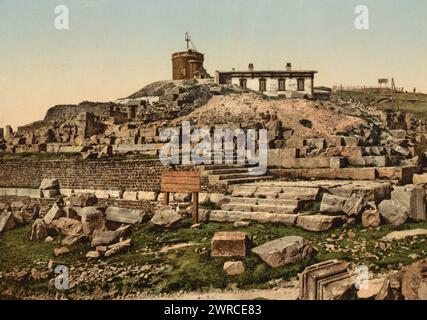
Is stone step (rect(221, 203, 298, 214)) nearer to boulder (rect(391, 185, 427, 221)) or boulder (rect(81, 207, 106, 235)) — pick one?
boulder (rect(391, 185, 427, 221))

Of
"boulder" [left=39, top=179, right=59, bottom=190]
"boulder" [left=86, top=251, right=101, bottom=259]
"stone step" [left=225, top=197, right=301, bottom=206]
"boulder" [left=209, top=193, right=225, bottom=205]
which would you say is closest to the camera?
"boulder" [left=86, top=251, right=101, bottom=259]

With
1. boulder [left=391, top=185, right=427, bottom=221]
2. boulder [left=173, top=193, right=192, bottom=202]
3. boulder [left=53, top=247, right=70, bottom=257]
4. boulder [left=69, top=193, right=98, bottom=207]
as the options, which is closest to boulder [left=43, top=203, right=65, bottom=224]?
boulder [left=69, top=193, right=98, bottom=207]

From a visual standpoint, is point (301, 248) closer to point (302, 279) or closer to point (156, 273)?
point (302, 279)

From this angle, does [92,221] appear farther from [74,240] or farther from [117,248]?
[117,248]

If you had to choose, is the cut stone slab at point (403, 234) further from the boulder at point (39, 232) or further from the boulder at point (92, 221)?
the boulder at point (39, 232)

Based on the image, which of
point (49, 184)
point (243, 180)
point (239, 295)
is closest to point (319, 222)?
point (239, 295)
